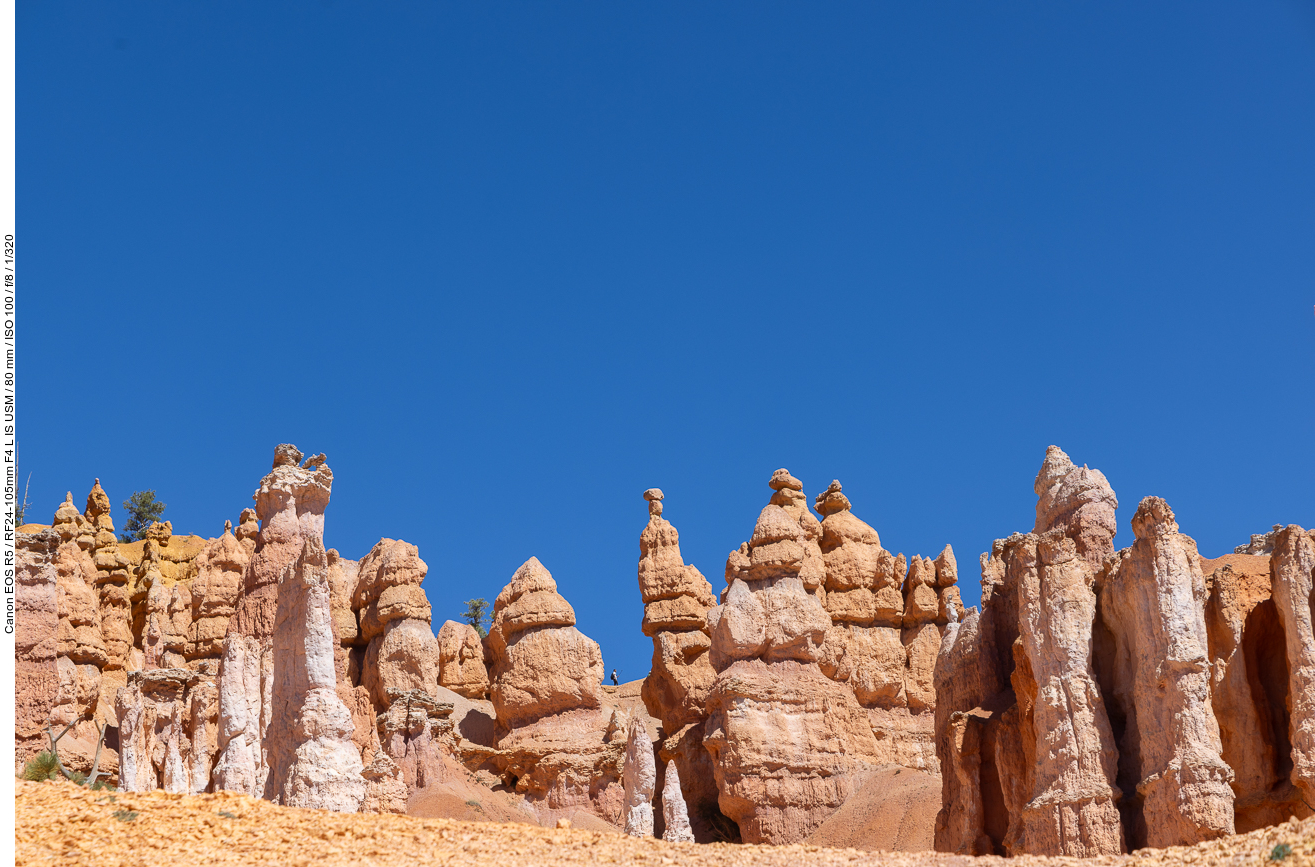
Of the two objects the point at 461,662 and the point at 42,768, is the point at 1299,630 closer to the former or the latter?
the point at 42,768

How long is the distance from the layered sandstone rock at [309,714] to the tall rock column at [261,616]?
462 mm

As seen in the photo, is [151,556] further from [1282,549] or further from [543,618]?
[1282,549]

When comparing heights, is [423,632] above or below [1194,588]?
above

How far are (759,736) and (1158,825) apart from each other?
13935 millimetres

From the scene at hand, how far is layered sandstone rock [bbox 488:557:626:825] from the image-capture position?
38375 mm

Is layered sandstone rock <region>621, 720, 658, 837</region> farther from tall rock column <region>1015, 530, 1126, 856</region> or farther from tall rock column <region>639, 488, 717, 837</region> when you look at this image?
tall rock column <region>1015, 530, 1126, 856</region>

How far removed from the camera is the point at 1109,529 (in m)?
27.4

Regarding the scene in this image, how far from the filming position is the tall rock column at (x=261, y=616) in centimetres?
2455

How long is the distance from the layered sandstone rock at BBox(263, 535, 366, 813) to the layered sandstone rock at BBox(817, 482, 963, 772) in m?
18.6


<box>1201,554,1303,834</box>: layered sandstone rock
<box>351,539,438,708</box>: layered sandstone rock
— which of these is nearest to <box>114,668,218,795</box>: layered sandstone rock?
<box>351,539,438,708</box>: layered sandstone rock

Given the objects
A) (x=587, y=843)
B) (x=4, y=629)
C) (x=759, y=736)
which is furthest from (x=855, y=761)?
(x=4, y=629)

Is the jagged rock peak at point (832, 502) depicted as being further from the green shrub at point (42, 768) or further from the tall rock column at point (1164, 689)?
the green shrub at point (42, 768)

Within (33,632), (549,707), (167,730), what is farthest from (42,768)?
(549,707)

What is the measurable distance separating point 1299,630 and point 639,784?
14.7 metres
